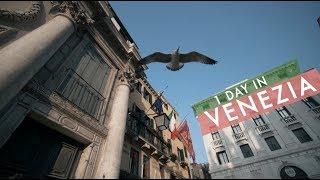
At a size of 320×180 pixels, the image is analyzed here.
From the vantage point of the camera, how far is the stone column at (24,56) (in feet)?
17.6

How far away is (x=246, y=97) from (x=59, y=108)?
7.11 m

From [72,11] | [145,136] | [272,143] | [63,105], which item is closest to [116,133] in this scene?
[63,105]

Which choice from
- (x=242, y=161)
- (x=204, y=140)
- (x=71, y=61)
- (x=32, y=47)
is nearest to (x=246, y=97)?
(x=32, y=47)

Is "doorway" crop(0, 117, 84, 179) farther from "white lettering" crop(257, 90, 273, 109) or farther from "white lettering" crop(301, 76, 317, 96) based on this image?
"white lettering" crop(301, 76, 317, 96)

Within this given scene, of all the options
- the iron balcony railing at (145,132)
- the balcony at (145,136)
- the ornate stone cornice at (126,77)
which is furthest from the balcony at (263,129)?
the ornate stone cornice at (126,77)

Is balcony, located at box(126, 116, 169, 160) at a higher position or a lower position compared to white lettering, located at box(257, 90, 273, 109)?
higher

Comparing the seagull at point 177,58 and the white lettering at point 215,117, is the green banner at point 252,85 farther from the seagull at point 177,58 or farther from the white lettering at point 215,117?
the seagull at point 177,58

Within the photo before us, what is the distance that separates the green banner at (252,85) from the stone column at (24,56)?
5.47m

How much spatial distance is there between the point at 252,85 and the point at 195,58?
22.6ft

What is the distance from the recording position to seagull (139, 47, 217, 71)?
483 inches

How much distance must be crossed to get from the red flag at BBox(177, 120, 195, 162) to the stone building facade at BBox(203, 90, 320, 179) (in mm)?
14809

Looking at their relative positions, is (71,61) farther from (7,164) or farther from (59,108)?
(7,164)

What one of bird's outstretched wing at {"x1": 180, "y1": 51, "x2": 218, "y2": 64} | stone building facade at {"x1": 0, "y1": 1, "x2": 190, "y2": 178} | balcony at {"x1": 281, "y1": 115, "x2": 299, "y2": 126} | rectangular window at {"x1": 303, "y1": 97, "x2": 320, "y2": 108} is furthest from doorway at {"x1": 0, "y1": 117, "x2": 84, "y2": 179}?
rectangular window at {"x1": 303, "y1": 97, "x2": 320, "y2": 108}

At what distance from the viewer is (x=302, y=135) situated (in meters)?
26.1
